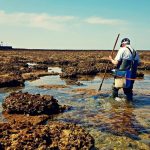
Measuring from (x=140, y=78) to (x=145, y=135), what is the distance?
12864mm

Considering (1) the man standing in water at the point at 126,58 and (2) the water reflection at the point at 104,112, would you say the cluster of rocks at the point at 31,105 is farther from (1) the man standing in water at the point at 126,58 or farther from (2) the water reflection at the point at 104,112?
(1) the man standing in water at the point at 126,58

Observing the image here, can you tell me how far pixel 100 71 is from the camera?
23562 millimetres

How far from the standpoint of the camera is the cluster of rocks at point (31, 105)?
9.91m

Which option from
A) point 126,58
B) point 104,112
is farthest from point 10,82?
point 104,112

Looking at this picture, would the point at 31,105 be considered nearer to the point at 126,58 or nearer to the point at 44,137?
the point at 44,137

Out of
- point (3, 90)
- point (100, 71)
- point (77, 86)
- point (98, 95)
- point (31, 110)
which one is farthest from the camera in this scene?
point (100, 71)

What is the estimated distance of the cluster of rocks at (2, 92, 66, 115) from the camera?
9.91 meters

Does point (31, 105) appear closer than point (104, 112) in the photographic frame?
Yes

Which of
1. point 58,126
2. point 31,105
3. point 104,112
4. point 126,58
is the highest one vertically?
point 126,58

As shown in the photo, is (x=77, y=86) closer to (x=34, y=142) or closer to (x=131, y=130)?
(x=131, y=130)

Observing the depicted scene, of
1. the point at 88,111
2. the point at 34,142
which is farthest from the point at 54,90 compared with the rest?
the point at 34,142

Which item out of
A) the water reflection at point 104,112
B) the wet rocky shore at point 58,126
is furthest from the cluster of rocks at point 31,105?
the water reflection at point 104,112

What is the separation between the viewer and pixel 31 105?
32.8ft

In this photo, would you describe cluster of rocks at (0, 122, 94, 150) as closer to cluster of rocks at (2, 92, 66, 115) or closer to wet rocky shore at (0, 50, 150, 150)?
wet rocky shore at (0, 50, 150, 150)
